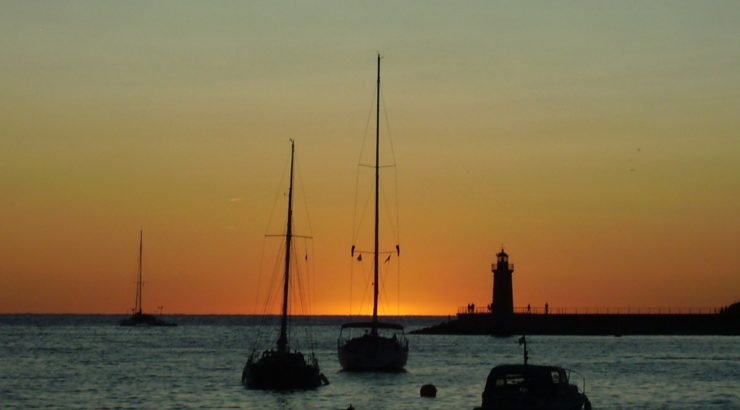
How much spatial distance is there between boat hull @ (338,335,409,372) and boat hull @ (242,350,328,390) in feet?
50.7

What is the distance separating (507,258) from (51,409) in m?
102

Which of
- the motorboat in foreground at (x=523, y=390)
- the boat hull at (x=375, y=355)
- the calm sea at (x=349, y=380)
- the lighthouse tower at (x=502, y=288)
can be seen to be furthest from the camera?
the lighthouse tower at (x=502, y=288)

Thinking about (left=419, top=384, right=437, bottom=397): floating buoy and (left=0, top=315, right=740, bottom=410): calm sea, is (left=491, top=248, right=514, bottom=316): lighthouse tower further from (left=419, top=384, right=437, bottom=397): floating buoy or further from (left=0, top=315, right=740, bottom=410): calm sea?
(left=419, top=384, right=437, bottom=397): floating buoy

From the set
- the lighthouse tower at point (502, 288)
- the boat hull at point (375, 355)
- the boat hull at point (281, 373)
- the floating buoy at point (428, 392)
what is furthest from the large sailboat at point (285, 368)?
the lighthouse tower at point (502, 288)

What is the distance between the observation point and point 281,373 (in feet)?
235

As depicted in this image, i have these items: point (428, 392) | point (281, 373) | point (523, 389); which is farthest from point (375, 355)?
point (523, 389)

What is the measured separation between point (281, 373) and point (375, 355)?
18790mm

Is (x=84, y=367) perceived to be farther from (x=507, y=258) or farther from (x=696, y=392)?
(x=507, y=258)

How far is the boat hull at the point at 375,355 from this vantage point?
89.6 m

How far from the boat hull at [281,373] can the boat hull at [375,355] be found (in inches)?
608

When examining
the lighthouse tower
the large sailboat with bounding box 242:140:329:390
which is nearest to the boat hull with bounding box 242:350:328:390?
the large sailboat with bounding box 242:140:329:390

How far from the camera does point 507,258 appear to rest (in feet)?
540

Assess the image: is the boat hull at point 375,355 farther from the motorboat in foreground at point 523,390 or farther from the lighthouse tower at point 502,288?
the lighthouse tower at point 502,288

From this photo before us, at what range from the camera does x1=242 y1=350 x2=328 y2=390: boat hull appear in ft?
235
